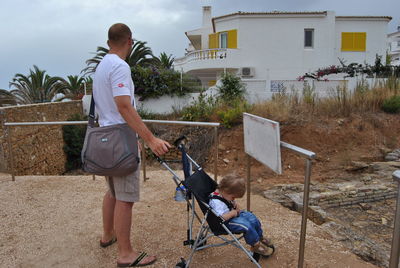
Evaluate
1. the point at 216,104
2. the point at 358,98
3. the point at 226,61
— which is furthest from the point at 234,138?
the point at 226,61

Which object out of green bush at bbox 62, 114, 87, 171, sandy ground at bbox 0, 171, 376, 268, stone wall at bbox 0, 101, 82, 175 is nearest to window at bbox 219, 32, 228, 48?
stone wall at bbox 0, 101, 82, 175

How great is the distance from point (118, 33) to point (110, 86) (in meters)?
0.41

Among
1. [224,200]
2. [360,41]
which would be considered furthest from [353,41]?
[224,200]

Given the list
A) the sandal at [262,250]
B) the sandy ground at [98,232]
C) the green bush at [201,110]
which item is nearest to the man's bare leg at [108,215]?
the sandy ground at [98,232]

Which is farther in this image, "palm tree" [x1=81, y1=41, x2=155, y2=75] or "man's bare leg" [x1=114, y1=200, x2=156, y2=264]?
"palm tree" [x1=81, y1=41, x2=155, y2=75]

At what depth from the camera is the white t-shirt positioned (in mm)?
2168

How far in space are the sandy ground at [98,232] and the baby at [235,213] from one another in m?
0.40

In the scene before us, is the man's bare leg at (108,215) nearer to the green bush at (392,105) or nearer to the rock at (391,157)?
the rock at (391,157)

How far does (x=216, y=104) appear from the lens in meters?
11.8

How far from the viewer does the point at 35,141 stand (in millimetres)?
9656

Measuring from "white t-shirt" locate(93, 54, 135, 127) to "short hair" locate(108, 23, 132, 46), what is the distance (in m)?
0.13

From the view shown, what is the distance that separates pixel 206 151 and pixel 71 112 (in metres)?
6.61

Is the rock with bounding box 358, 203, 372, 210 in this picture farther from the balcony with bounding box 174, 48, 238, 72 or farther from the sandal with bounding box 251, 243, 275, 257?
the balcony with bounding box 174, 48, 238, 72

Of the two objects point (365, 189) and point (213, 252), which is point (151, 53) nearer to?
point (365, 189)
